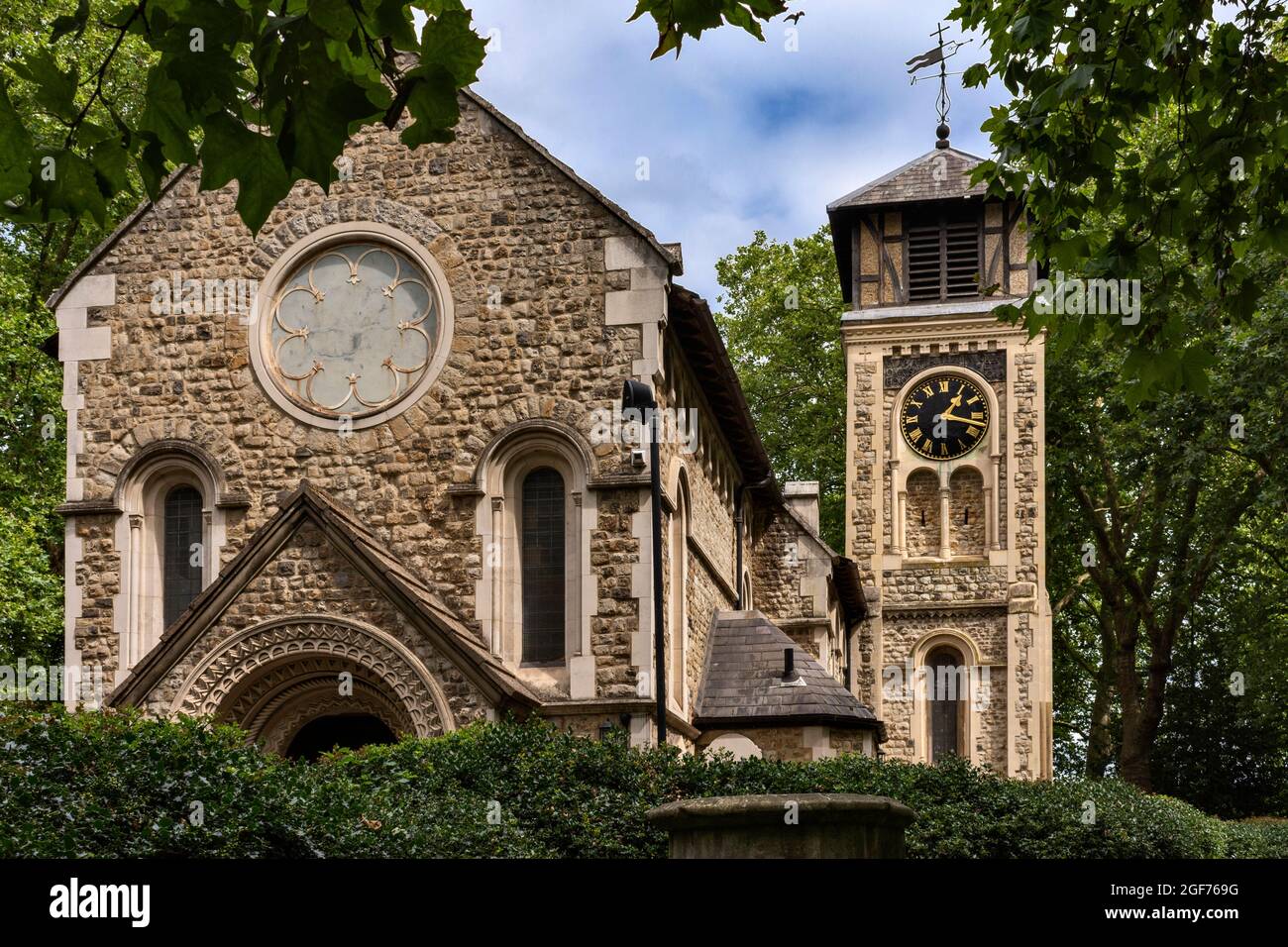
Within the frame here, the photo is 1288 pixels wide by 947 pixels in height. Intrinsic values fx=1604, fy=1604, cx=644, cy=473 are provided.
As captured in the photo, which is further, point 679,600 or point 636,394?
point 679,600

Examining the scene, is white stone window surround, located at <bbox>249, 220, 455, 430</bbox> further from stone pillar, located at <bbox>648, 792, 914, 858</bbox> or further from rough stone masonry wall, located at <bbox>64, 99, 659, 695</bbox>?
stone pillar, located at <bbox>648, 792, 914, 858</bbox>

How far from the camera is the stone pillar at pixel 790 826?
26.5 ft

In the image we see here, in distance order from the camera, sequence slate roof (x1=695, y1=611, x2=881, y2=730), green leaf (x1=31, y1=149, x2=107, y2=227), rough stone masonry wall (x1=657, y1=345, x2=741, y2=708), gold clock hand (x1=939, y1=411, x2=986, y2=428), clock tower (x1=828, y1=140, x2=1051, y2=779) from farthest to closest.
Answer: gold clock hand (x1=939, y1=411, x2=986, y2=428), clock tower (x1=828, y1=140, x2=1051, y2=779), slate roof (x1=695, y1=611, x2=881, y2=730), rough stone masonry wall (x1=657, y1=345, x2=741, y2=708), green leaf (x1=31, y1=149, x2=107, y2=227)

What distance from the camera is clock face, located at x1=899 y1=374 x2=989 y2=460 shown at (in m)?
37.1

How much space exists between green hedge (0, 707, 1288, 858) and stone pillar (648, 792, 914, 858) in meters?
2.64

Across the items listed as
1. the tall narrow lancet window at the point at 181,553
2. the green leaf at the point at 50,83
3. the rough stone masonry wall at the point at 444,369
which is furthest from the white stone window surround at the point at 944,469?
the green leaf at the point at 50,83

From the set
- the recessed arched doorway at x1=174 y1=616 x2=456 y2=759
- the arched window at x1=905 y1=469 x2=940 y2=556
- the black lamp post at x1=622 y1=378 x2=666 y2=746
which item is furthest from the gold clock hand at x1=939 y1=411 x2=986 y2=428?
the recessed arched doorway at x1=174 y1=616 x2=456 y2=759

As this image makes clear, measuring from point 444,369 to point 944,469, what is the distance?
20877mm

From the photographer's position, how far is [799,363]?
157 ft

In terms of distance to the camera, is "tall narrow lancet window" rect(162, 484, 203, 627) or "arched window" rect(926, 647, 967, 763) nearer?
"tall narrow lancet window" rect(162, 484, 203, 627)

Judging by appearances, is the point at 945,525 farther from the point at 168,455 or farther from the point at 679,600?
the point at 168,455

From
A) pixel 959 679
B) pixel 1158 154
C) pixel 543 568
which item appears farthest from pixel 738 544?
pixel 1158 154

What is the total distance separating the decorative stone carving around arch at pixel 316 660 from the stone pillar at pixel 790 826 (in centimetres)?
867
